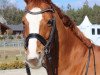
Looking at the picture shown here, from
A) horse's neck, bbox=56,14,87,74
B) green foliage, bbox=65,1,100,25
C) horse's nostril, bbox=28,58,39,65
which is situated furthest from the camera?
green foliage, bbox=65,1,100,25

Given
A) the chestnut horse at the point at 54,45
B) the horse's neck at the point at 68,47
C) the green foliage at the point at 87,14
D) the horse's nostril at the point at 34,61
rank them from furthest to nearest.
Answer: the green foliage at the point at 87,14, the horse's neck at the point at 68,47, the chestnut horse at the point at 54,45, the horse's nostril at the point at 34,61

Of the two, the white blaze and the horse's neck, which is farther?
the horse's neck

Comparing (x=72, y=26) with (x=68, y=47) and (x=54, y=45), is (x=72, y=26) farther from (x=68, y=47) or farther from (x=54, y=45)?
(x=54, y=45)

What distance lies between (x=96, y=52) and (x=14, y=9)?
358 ft

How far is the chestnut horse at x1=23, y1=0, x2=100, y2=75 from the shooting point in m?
3.42

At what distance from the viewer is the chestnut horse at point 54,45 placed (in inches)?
135

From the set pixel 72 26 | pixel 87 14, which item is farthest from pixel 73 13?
pixel 72 26

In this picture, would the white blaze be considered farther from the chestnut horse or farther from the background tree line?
the background tree line

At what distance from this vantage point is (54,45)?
372 cm

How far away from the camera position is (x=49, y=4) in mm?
3697

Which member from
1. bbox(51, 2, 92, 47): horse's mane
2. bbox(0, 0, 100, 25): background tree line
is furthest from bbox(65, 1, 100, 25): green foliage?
bbox(51, 2, 92, 47): horse's mane

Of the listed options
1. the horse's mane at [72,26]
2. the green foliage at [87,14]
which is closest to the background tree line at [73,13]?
the green foliage at [87,14]

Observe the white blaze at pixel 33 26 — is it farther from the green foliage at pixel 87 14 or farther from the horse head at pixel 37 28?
the green foliage at pixel 87 14

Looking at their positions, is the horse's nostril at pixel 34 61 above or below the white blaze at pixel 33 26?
below
